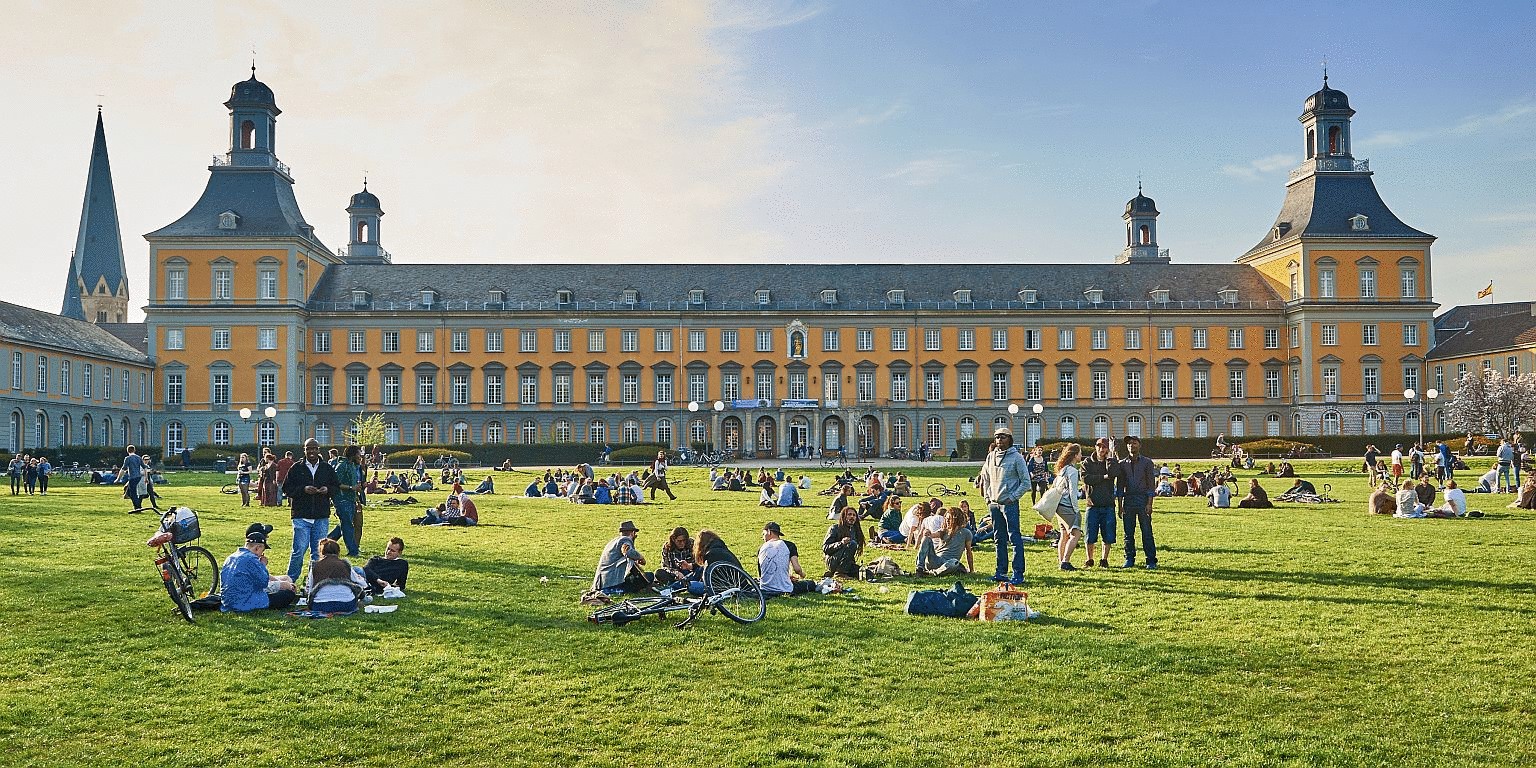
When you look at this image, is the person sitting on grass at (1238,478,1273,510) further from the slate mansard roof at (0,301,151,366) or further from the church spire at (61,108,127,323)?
the church spire at (61,108,127,323)

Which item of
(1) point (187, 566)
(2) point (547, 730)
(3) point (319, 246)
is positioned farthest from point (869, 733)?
(3) point (319, 246)

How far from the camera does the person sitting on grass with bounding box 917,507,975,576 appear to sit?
1511cm

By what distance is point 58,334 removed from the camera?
62.1m

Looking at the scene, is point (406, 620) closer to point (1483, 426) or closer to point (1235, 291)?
point (1483, 426)

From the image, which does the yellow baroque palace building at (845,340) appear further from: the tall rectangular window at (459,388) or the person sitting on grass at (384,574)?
the person sitting on grass at (384,574)

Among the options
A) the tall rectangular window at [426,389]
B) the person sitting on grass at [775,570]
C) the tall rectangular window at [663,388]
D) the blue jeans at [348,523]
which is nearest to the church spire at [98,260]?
the tall rectangular window at [426,389]

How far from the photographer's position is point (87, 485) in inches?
1540

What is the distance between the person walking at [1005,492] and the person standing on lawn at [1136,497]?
1.93m

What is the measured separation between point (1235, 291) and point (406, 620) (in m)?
73.3

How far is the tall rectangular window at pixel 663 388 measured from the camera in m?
74.0

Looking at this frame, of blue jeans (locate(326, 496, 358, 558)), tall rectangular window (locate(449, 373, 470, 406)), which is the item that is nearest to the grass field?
blue jeans (locate(326, 496, 358, 558))

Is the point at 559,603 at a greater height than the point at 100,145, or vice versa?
the point at 100,145

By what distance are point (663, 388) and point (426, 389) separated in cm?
1418

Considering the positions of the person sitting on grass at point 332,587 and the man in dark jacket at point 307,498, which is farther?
the man in dark jacket at point 307,498
